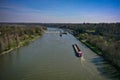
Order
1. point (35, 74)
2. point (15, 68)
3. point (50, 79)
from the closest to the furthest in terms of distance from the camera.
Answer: point (50, 79) → point (35, 74) → point (15, 68)

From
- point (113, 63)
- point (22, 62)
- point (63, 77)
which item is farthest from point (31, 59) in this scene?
point (113, 63)

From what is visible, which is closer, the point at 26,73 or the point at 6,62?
the point at 26,73

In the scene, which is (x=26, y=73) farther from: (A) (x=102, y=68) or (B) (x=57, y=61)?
(A) (x=102, y=68)

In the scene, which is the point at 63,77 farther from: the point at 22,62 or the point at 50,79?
the point at 22,62

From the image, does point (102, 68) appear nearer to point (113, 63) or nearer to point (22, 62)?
point (113, 63)

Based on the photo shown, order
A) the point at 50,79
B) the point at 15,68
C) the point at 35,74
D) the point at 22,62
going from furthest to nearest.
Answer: the point at 22,62 → the point at 15,68 → the point at 35,74 → the point at 50,79

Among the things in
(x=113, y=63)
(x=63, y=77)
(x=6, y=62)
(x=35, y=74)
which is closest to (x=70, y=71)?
(x=63, y=77)

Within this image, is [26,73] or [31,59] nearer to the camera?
[26,73]

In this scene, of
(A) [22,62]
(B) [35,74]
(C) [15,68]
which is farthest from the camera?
(A) [22,62]

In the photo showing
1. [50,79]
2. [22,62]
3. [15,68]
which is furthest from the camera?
[22,62]
